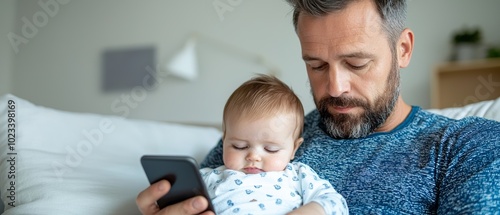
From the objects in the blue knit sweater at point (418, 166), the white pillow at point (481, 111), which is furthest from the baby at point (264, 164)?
the white pillow at point (481, 111)

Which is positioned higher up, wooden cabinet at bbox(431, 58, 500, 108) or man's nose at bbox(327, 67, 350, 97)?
man's nose at bbox(327, 67, 350, 97)

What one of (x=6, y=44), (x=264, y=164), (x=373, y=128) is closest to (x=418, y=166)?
(x=373, y=128)

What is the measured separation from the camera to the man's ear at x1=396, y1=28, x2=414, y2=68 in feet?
4.14

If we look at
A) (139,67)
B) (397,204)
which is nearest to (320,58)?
(397,204)

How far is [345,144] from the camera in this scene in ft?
3.95

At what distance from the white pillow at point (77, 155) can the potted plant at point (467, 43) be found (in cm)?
186

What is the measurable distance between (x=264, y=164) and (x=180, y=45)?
2616mm

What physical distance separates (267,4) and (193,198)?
101 inches

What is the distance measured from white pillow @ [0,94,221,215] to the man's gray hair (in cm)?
65

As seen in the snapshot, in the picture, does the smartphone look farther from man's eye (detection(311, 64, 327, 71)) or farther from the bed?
man's eye (detection(311, 64, 327, 71))

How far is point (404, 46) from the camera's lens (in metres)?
Answer: 1.28

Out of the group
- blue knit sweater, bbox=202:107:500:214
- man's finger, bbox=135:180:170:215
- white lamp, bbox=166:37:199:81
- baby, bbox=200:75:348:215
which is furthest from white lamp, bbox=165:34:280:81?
man's finger, bbox=135:180:170:215

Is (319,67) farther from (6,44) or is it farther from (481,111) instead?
(6,44)

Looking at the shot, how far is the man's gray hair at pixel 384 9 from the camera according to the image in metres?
1.18
